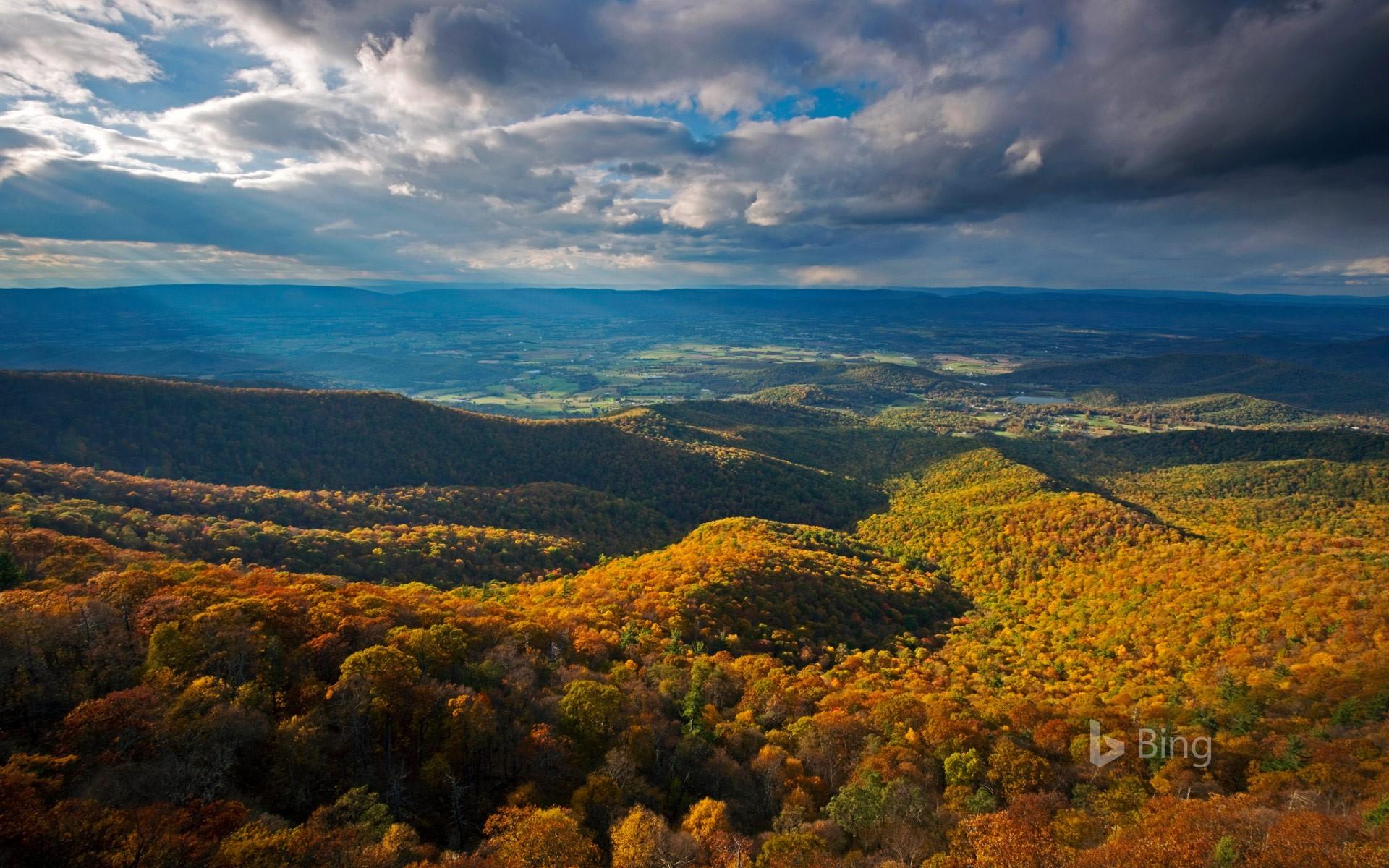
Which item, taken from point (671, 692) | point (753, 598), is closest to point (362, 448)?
point (753, 598)

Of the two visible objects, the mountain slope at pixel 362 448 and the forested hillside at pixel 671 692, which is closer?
the forested hillside at pixel 671 692

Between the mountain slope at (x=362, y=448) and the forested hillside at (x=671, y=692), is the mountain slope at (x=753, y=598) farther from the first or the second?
the mountain slope at (x=362, y=448)

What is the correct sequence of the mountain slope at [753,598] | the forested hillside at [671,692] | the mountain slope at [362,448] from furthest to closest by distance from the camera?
Answer: 1. the mountain slope at [362,448]
2. the mountain slope at [753,598]
3. the forested hillside at [671,692]

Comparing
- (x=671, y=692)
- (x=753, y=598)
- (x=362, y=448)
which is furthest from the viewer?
(x=362, y=448)

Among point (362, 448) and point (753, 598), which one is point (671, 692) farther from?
point (362, 448)

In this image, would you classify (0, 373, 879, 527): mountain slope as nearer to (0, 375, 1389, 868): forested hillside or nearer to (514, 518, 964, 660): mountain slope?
(0, 375, 1389, 868): forested hillside

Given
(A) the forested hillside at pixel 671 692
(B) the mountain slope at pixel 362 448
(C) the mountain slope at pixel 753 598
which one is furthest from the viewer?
(B) the mountain slope at pixel 362 448

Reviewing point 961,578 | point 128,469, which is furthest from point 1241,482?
point 128,469

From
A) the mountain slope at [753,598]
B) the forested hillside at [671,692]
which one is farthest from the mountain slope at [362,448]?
the mountain slope at [753,598]

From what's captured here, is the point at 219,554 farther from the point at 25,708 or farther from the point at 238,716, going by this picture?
the point at 238,716
